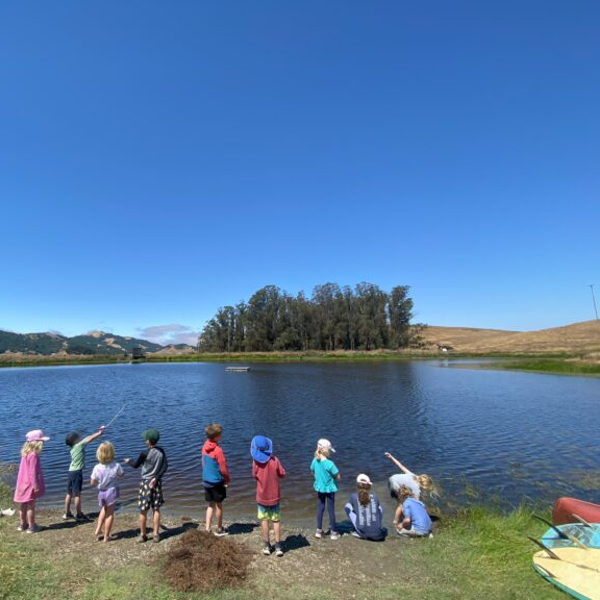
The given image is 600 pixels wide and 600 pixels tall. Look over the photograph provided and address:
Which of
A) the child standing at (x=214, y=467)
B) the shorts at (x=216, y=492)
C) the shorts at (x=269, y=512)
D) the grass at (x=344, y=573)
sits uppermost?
the child standing at (x=214, y=467)

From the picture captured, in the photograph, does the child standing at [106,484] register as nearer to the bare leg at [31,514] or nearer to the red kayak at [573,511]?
the bare leg at [31,514]

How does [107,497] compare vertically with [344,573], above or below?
above

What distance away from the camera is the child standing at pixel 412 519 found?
34.6 ft

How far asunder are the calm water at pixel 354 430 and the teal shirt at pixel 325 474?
3.05m

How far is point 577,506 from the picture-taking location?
9.91 meters

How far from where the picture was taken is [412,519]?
10.7 meters

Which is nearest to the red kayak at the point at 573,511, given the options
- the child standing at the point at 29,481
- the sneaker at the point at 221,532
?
the sneaker at the point at 221,532

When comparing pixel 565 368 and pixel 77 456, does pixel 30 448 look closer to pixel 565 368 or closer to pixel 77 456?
pixel 77 456

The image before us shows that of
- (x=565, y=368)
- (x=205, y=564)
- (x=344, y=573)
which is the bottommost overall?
(x=344, y=573)

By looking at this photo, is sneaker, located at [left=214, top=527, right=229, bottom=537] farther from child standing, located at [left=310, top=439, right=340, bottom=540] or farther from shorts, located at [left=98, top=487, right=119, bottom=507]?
shorts, located at [left=98, top=487, right=119, bottom=507]

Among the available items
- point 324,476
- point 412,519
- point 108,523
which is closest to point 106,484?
point 108,523

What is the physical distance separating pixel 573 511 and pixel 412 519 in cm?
397

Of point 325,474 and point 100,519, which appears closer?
point 100,519

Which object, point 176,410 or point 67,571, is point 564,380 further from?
point 67,571
